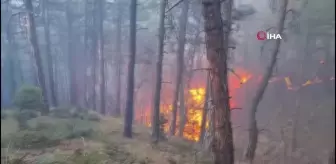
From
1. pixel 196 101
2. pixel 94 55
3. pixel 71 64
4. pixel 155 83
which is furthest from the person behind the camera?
pixel 196 101

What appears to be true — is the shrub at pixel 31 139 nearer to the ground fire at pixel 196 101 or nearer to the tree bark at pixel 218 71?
the tree bark at pixel 218 71

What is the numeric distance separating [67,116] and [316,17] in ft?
49.0

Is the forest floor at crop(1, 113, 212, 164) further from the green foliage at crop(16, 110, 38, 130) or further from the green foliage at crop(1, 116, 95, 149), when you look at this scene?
the green foliage at crop(16, 110, 38, 130)

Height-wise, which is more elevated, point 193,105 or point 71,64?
point 71,64

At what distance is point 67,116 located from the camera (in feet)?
34.4

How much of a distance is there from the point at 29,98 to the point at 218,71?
631 centimetres

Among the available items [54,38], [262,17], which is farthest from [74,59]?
[262,17]

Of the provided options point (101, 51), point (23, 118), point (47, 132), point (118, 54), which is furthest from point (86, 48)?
point (23, 118)

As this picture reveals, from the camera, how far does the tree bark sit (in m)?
5.63

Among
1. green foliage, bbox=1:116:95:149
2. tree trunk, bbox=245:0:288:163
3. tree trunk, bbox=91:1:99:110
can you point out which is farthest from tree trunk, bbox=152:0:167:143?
tree trunk, bbox=91:1:99:110

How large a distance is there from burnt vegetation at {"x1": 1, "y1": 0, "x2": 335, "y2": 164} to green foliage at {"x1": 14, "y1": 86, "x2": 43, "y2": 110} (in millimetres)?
50

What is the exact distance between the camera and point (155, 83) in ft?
48.5

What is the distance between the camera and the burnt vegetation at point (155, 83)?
20.6 ft

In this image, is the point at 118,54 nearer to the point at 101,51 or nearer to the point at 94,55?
the point at 101,51
